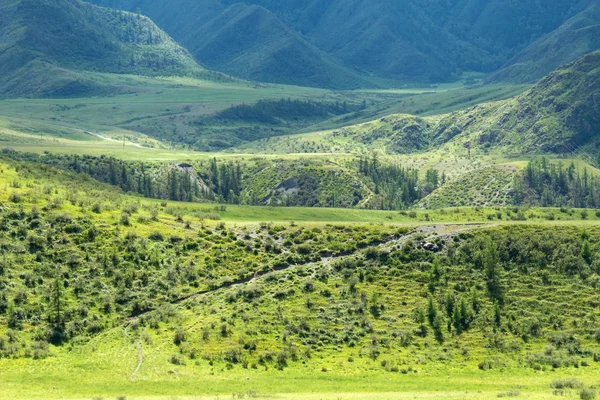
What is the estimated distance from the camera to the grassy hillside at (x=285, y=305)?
260ft

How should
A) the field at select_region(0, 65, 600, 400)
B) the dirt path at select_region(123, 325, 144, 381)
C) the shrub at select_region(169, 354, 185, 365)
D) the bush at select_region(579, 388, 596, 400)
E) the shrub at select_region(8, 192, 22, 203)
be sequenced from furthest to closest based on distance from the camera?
the shrub at select_region(8, 192, 22, 203), the shrub at select_region(169, 354, 185, 365), the dirt path at select_region(123, 325, 144, 381), the field at select_region(0, 65, 600, 400), the bush at select_region(579, 388, 596, 400)

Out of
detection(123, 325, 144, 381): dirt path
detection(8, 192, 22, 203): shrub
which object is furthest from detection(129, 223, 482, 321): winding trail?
detection(8, 192, 22, 203): shrub

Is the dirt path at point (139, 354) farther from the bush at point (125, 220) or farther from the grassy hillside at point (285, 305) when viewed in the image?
the bush at point (125, 220)

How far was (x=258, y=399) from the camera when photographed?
66625 millimetres

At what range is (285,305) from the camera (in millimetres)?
99188


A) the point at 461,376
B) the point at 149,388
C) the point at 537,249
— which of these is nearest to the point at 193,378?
the point at 149,388

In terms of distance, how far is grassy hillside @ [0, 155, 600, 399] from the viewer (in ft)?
260

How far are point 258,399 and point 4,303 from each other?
40.3m

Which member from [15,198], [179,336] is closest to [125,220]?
[15,198]

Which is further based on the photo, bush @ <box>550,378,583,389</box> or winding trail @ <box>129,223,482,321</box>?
winding trail @ <box>129,223,482,321</box>

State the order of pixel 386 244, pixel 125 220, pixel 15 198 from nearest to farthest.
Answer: pixel 386 244
pixel 15 198
pixel 125 220

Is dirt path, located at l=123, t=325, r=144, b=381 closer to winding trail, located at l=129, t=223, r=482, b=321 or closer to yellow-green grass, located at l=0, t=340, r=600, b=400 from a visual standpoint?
yellow-green grass, located at l=0, t=340, r=600, b=400

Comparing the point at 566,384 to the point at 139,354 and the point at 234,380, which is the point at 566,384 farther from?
the point at 139,354

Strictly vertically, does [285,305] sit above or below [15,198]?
below
